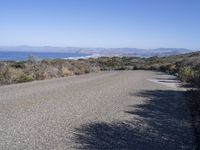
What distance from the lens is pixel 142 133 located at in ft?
32.7

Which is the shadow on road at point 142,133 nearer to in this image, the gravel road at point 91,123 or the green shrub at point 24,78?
the gravel road at point 91,123

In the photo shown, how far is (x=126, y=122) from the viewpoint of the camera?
11422 mm

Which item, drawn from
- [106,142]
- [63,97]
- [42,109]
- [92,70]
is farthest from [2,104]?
[92,70]

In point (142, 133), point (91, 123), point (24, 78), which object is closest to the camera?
point (142, 133)

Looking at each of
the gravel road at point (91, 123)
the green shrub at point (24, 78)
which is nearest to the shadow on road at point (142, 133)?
the gravel road at point (91, 123)

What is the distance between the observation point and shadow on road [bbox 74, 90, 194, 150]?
8664mm

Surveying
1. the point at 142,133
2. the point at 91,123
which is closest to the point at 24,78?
the point at 91,123

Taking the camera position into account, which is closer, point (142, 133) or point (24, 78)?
point (142, 133)

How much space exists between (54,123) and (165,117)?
3.82 meters

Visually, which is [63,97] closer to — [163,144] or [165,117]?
[165,117]

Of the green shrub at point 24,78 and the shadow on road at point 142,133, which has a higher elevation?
the shadow on road at point 142,133

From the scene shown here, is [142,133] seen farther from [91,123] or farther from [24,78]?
[24,78]

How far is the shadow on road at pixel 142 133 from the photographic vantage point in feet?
28.4

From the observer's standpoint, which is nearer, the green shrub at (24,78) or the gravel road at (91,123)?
the gravel road at (91,123)
